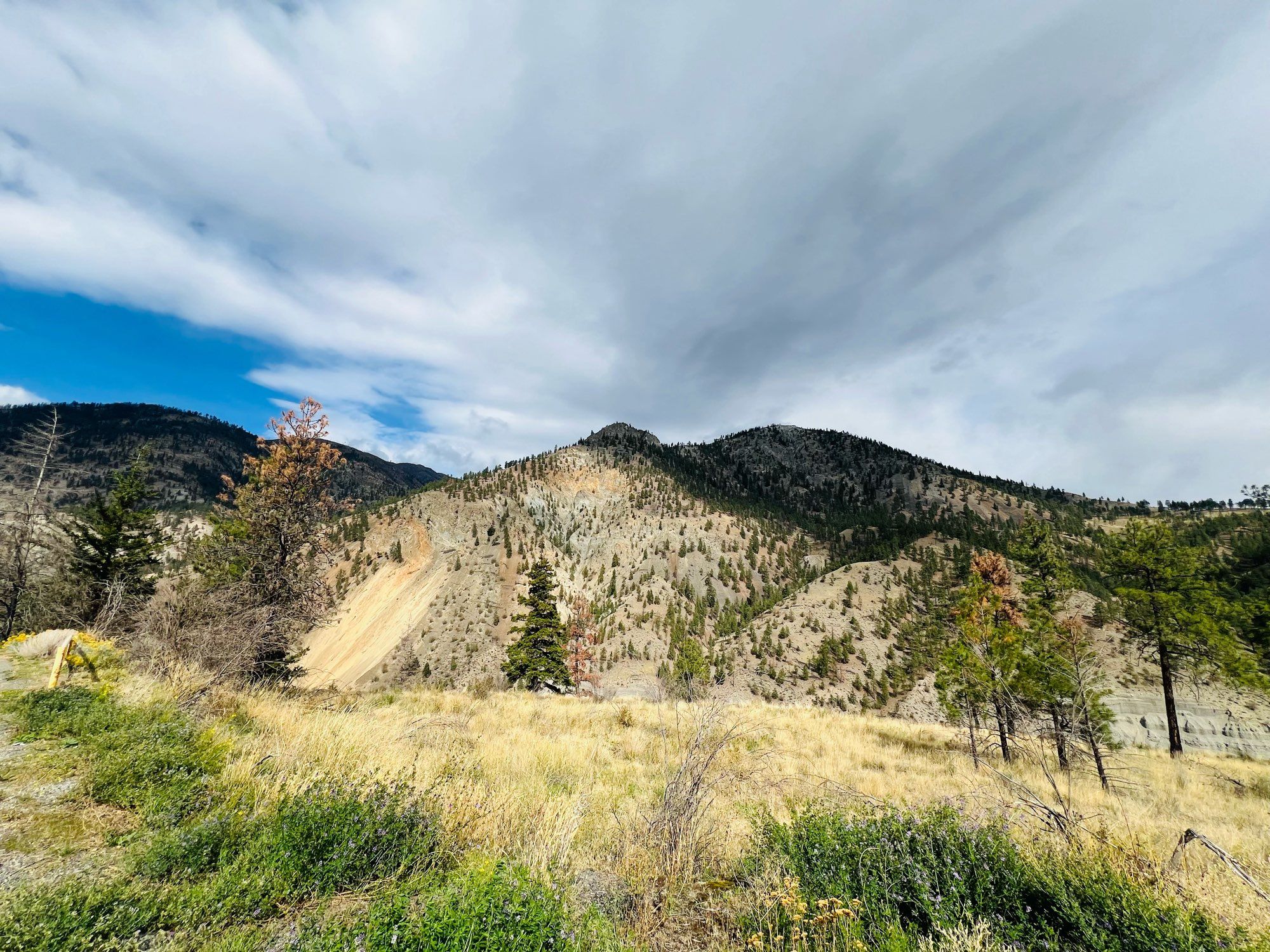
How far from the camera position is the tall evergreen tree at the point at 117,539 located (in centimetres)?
2400

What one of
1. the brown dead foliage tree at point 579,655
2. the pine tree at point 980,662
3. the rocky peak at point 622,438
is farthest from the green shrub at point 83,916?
the rocky peak at point 622,438

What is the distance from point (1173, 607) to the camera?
58.3 feet

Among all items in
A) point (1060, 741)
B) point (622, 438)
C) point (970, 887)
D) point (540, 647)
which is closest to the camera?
point (970, 887)

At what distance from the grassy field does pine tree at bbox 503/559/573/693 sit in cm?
2430

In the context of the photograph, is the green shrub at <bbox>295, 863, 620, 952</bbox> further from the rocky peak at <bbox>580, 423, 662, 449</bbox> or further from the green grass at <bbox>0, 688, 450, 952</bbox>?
the rocky peak at <bbox>580, 423, 662, 449</bbox>

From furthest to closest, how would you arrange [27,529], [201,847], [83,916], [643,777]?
[27,529], [643,777], [201,847], [83,916]

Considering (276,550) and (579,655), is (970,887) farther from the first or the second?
(579,655)

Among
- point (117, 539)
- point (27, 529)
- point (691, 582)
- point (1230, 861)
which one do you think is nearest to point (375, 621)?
point (117, 539)

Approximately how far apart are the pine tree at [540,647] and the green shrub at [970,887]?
2919 centimetres

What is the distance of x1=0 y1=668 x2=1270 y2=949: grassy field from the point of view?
3.63 meters

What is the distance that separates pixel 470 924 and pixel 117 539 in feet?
115

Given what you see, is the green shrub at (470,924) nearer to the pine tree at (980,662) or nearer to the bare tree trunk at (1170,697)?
Result: the pine tree at (980,662)

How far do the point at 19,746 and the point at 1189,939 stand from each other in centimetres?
1285

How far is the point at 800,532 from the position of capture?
110125 millimetres
